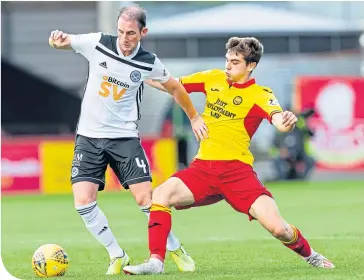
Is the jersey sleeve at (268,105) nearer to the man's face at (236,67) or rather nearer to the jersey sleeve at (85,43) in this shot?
the man's face at (236,67)

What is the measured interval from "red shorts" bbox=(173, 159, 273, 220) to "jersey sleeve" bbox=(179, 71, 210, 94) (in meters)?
0.69

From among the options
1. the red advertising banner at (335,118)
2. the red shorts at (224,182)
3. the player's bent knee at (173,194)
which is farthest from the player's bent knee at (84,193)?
the red advertising banner at (335,118)

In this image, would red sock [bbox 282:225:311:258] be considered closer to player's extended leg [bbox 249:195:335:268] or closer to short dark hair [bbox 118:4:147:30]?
player's extended leg [bbox 249:195:335:268]

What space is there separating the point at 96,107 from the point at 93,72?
11.7 inches

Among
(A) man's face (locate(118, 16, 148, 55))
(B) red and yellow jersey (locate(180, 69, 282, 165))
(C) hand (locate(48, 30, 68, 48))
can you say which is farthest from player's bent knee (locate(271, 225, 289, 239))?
(C) hand (locate(48, 30, 68, 48))

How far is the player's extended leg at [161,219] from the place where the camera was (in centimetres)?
912

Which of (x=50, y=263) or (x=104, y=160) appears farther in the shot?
(x=104, y=160)

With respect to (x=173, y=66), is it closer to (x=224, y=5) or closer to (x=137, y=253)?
(x=224, y=5)

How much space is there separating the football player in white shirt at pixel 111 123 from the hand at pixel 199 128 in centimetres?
3


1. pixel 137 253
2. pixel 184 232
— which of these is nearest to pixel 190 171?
pixel 137 253

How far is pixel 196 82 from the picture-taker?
32.3 feet

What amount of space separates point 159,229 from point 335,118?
19.0 meters

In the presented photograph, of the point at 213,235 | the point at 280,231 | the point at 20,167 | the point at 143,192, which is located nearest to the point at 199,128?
the point at 143,192

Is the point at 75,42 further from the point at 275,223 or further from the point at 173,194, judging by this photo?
the point at 275,223
